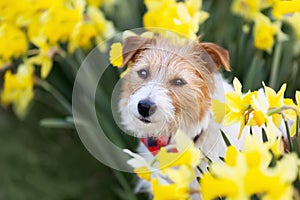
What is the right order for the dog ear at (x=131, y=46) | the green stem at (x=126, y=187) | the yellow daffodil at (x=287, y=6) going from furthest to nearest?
the green stem at (x=126, y=187), the yellow daffodil at (x=287, y=6), the dog ear at (x=131, y=46)

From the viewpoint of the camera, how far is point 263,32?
1899mm

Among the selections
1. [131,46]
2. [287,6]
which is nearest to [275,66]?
[287,6]

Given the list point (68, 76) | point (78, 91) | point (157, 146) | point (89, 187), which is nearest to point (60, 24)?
point (78, 91)

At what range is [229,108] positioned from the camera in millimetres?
1155

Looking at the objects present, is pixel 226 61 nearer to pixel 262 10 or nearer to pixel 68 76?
pixel 262 10

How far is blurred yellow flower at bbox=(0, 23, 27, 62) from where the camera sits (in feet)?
6.36

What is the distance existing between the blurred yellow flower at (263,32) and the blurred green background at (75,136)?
70mm

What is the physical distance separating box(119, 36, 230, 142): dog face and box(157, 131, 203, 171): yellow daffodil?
0.16m

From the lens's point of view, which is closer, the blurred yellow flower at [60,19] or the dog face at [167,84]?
the dog face at [167,84]

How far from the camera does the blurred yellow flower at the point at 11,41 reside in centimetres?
194

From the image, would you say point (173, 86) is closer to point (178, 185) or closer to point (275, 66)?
point (178, 185)

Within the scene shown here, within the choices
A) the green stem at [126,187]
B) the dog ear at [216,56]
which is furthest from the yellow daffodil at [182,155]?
the green stem at [126,187]

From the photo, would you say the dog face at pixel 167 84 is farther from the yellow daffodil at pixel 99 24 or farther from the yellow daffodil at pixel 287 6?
the yellow daffodil at pixel 99 24

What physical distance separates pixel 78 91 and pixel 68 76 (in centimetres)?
49
